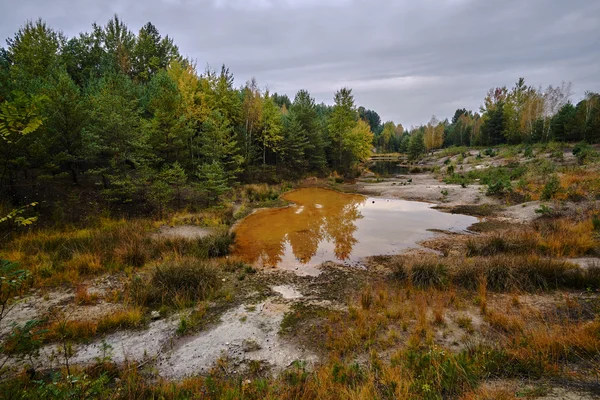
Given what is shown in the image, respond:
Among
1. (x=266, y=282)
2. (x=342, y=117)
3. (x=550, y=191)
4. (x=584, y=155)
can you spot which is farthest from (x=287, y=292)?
(x=342, y=117)

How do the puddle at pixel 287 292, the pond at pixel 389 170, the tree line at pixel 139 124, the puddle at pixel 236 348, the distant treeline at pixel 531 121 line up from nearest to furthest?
the puddle at pixel 236 348 → the puddle at pixel 287 292 → the tree line at pixel 139 124 → the distant treeline at pixel 531 121 → the pond at pixel 389 170

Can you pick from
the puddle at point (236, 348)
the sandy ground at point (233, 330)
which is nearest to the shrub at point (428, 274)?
the sandy ground at point (233, 330)

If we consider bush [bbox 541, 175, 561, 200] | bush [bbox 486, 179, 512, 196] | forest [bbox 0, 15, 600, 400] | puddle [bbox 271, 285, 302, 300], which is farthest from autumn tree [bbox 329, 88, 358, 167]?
puddle [bbox 271, 285, 302, 300]

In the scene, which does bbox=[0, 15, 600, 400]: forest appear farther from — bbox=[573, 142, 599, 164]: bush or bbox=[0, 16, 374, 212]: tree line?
bbox=[573, 142, 599, 164]: bush

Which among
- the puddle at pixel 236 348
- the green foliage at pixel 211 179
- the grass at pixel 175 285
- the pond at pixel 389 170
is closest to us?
the puddle at pixel 236 348

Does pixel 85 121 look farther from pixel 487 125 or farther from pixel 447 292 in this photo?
pixel 487 125

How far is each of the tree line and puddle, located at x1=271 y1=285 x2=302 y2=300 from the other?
260 inches

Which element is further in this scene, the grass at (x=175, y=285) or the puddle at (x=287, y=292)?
the puddle at (x=287, y=292)

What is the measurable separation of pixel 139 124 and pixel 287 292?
14330mm

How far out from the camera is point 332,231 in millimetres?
15352

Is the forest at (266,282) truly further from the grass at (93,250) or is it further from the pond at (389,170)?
the pond at (389,170)

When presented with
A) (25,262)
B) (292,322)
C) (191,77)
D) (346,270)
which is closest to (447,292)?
(346,270)

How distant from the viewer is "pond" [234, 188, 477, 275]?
457 inches

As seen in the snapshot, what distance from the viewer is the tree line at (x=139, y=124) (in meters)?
13.9
